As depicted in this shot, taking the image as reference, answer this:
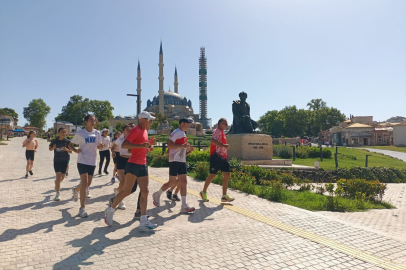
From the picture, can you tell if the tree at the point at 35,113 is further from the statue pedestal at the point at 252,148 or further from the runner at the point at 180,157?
the runner at the point at 180,157

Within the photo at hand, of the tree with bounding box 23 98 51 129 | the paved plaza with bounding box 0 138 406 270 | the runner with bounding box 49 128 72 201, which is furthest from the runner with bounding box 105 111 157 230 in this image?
the tree with bounding box 23 98 51 129

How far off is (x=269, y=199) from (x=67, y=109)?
9000cm

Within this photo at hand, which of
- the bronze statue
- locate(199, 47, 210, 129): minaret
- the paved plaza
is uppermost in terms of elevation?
locate(199, 47, 210, 129): minaret

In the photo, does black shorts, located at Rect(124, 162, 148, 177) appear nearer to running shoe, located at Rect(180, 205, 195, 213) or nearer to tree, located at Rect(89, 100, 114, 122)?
running shoe, located at Rect(180, 205, 195, 213)

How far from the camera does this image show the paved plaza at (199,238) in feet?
10.1

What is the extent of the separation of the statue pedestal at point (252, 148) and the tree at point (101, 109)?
7439 cm

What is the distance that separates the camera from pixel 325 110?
70.9 m

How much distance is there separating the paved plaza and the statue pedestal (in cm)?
659

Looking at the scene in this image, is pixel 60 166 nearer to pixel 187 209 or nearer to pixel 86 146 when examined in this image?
pixel 86 146

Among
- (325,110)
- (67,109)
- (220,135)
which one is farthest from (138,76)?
(220,135)

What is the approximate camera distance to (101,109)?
81.8 metres

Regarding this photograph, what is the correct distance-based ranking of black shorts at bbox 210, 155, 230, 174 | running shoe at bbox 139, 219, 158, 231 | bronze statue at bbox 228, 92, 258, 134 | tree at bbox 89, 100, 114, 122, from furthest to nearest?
tree at bbox 89, 100, 114, 122 < bronze statue at bbox 228, 92, 258, 134 < black shorts at bbox 210, 155, 230, 174 < running shoe at bbox 139, 219, 158, 231

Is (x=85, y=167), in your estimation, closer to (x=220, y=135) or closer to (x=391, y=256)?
(x=220, y=135)

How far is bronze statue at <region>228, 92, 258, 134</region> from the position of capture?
13.2m
